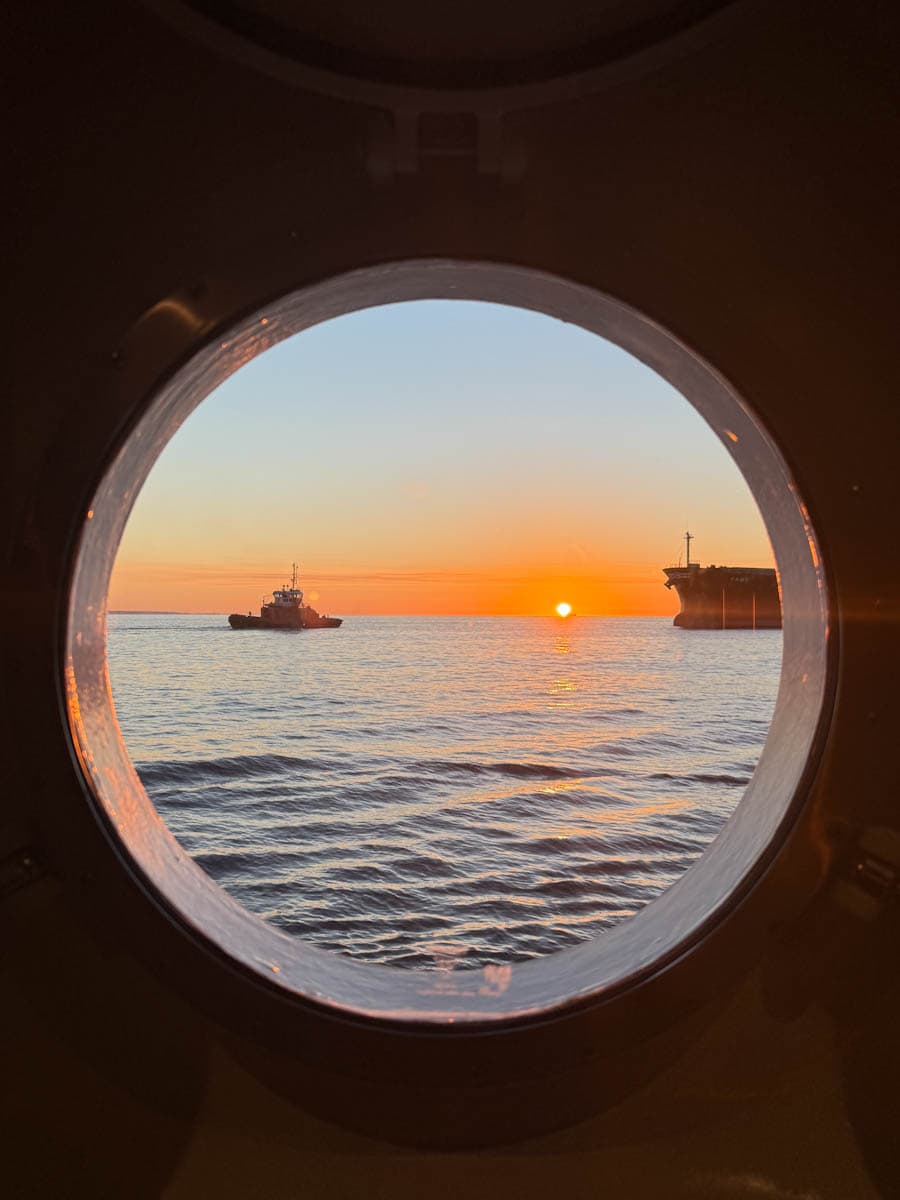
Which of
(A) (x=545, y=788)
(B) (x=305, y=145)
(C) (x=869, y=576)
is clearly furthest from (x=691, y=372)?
(A) (x=545, y=788)

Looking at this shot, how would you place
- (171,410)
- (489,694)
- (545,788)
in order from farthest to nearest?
(489,694) → (545,788) → (171,410)

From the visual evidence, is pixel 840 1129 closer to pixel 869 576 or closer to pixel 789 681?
pixel 789 681

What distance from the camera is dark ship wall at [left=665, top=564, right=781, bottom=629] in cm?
5641

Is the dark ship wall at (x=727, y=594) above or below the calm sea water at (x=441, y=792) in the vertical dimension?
above

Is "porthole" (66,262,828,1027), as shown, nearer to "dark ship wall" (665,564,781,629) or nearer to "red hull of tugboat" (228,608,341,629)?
"dark ship wall" (665,564,781,629)

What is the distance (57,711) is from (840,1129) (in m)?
1.52

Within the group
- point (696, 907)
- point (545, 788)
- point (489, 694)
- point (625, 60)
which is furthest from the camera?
point (489, 694)

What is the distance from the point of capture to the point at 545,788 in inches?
801

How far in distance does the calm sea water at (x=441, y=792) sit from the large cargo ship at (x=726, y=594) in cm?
597

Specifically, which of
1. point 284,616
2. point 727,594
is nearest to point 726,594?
point 727,594

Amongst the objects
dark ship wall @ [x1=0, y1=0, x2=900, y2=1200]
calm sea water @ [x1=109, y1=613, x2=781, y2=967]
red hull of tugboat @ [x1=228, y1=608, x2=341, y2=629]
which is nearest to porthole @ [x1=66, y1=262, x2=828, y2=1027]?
dark ship wall @ [x1=0, y1=0, x2=900, y2=1200]

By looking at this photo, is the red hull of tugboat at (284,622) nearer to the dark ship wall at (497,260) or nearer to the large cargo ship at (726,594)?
the large cargo ship at (726,594)

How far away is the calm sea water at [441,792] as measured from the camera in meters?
9.71

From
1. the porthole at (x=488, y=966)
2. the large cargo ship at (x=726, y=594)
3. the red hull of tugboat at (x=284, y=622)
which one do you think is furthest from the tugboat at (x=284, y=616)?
the porthole at (x=488, y=966)
